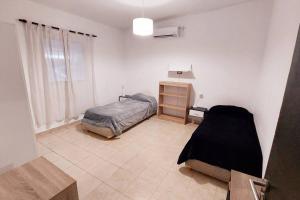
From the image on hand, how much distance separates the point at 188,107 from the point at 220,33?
1.78 metres

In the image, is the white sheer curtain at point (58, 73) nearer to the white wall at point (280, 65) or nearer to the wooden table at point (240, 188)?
the wooden table at point (240, 188)

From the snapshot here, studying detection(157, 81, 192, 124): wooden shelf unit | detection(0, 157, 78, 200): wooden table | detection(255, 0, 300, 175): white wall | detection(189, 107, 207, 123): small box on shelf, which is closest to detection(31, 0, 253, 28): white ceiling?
detection(255, 0, 300, 175): white wall

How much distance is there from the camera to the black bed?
5.48 feet

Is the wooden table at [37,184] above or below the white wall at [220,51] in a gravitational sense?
below

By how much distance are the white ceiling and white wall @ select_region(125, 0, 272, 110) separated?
0.26m

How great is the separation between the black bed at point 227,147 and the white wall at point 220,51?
1.03 meters

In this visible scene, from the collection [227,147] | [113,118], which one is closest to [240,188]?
[227,147]

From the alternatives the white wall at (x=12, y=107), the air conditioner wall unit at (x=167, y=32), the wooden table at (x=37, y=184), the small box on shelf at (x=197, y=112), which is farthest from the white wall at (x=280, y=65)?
the white wall at (x=12, y=107)

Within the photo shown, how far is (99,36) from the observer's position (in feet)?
12.9

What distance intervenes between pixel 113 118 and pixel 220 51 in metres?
2.66

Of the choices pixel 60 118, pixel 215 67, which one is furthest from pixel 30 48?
pixel 215 67

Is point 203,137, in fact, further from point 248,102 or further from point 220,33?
point 220,33

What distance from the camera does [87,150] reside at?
2555mm

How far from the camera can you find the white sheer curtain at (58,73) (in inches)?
109
